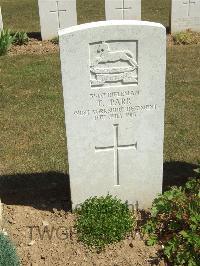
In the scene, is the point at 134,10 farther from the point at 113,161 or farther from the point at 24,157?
the point at 113,161

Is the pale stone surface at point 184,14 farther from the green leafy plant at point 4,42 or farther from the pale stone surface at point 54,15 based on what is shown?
the green leafy plant at point 4,42

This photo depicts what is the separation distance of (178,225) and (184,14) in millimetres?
9014

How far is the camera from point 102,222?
4.25 metres

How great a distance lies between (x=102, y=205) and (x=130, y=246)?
0.50 meters

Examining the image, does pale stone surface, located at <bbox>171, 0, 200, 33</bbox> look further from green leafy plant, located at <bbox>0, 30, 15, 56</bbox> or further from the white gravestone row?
green leafy plant, located at <bbox>0, 30, 15, 56</bbox>

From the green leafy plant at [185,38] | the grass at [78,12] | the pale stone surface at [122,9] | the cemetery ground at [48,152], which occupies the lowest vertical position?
the cemetery ground at [48,152]

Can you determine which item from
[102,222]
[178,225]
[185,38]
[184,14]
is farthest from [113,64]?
[184,14]

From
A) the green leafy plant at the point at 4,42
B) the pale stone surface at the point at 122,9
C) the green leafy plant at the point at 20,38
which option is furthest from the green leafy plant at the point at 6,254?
the pale stone surface at the point at 122,9

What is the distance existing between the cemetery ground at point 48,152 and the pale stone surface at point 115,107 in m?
0.56

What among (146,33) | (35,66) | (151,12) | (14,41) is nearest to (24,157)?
(146,33)

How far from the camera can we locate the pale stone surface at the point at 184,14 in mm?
11836

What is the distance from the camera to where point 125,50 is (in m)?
3.92

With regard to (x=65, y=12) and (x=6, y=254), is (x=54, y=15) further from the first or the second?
(x=6, y=254)

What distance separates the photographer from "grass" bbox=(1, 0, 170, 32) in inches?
540
